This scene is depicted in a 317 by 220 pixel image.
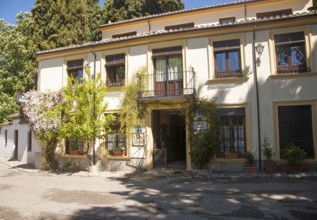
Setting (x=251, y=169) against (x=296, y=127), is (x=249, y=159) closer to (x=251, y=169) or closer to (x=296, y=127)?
(x=251, y=169)

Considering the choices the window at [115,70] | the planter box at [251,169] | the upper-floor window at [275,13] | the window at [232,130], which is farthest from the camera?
the upper-floor window at [275,13]

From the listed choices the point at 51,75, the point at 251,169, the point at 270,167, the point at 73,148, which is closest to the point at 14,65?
the point at 51,75

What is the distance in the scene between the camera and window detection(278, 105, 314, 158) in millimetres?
11961

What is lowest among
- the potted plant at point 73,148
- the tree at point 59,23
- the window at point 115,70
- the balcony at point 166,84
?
the potted plant at point 73,148

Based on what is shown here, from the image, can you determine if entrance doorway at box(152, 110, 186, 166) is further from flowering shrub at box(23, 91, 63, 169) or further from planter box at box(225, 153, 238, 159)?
flowering shrub at box(23, 91, 63, 169)

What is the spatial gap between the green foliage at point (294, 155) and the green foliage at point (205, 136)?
115 inches

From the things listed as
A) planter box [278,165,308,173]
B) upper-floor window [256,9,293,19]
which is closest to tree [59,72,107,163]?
planter box [278,165,308,173]

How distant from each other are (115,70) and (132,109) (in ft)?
8.97

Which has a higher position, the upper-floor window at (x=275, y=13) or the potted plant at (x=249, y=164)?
the upper-floor window at (x=275, y=13)

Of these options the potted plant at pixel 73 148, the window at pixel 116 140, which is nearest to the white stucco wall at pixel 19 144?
the potted plant at pixel 73 148

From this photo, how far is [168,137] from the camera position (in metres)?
16.0

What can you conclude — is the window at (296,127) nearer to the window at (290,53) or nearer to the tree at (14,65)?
the window at (290,53)

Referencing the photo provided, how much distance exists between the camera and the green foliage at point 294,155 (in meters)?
11.5

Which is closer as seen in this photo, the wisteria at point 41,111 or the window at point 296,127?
the window at point 296,127
